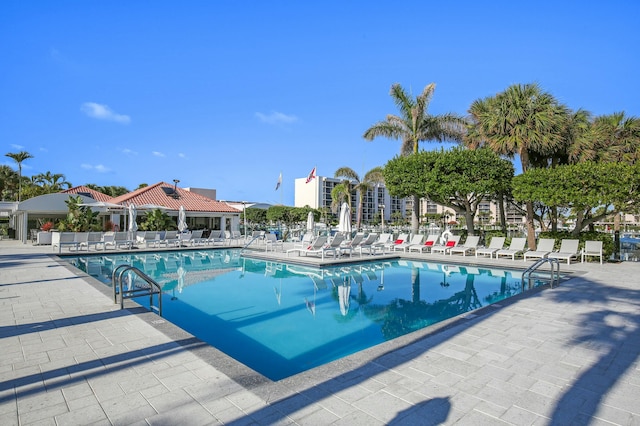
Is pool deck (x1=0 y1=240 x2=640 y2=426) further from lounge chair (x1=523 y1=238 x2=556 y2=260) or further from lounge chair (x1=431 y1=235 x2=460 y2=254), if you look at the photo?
lounge chair (x1=431 y1=235 x2=460 y2=254)

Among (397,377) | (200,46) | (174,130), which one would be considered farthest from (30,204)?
(397,377)

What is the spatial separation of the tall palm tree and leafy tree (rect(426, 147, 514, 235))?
70cm

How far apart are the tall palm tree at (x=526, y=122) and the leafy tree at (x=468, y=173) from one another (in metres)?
0.70

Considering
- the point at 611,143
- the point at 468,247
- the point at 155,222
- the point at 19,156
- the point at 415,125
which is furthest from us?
the point at 19,156

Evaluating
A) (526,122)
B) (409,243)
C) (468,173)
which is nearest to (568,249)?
(468,173)

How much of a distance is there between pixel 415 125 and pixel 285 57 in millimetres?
8360

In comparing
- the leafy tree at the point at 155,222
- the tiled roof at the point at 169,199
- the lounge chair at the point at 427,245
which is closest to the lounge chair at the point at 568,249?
the lounge chair at the point at 427,245

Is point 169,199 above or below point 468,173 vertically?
below

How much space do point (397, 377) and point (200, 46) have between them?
18.8 metres

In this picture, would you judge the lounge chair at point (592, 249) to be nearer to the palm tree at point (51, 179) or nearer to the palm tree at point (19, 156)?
the palm tree at point (19, 156)

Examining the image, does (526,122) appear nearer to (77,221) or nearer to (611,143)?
(611,143)

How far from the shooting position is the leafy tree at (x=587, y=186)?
12828 mm

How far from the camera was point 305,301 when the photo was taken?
826cm

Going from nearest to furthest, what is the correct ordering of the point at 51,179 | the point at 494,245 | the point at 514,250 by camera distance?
the point at 514,250 → the point at 494,245 → the point at 51,179
